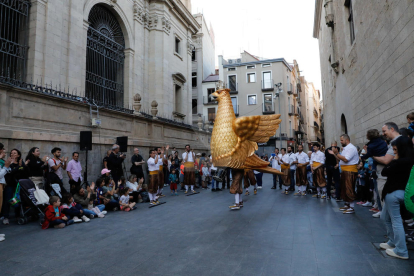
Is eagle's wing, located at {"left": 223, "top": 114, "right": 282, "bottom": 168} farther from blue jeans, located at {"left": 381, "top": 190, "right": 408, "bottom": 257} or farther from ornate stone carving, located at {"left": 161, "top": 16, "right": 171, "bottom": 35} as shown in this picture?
ornate stone carving, located at {"left": 161, "top": 16, "right": 171, "bottom": 35}

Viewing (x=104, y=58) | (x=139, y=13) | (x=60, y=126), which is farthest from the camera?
(x=139, y=13)

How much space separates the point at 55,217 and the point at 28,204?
84cm

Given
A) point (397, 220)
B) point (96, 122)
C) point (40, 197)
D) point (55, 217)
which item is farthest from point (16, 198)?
point (397, 220)

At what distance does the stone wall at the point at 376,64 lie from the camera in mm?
5520

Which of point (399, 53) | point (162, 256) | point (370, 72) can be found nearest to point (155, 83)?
point (370, 72)

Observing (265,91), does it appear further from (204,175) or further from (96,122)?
(96,122)

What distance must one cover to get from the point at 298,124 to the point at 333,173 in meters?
31.5

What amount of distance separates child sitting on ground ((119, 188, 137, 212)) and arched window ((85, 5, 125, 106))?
8167 mm

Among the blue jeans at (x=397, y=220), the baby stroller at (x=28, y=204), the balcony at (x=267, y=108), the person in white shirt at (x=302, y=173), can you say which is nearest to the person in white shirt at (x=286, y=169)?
the person in white shirt at (x=302, y=173)

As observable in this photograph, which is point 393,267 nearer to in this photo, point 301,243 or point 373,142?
point 301,243

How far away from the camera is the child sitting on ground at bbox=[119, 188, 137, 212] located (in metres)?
6.78

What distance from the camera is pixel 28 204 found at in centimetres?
538

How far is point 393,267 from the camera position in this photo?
2.89m

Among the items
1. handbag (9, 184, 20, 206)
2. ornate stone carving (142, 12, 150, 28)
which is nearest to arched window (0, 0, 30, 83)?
handbag (9, 184, 20, 206)
